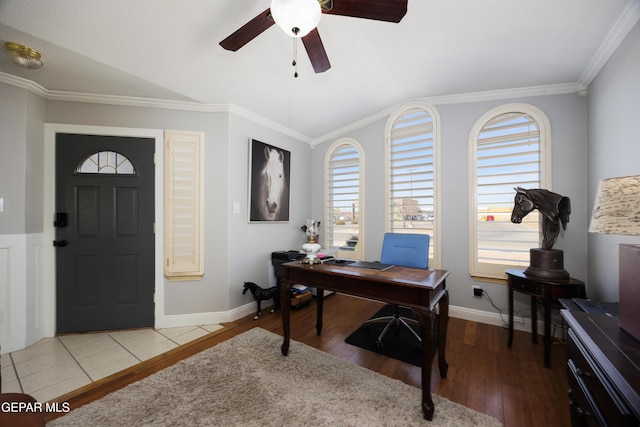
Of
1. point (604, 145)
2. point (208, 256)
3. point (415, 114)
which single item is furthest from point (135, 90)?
point (604, 145)

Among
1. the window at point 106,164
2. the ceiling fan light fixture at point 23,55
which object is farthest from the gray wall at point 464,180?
the ceiling fan light fixture at point 23,55

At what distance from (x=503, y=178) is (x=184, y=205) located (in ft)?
11.6

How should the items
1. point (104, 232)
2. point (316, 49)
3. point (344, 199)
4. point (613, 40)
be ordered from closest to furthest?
point (316, 49) → point (613, 40) → point (104, 232) → point (344, 199)

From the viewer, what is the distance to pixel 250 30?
1445 millimetres

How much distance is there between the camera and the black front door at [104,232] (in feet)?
8.29

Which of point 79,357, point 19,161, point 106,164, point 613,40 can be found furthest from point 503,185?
point 19,161

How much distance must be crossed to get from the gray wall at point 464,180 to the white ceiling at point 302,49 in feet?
0.85

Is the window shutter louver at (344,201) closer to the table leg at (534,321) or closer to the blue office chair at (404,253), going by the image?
the blue office chair at (404,253)

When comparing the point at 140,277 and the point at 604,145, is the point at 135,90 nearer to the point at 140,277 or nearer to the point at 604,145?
the point at 140,277

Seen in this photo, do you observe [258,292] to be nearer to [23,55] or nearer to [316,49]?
[316,49]

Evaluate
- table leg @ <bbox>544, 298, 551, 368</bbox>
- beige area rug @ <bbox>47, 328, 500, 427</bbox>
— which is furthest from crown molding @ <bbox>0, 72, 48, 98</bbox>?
table leg @ <bbox>544, 298, 551, 368</bbox>

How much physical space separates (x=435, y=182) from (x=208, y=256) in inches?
113

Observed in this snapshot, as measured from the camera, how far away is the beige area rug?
1.47 m

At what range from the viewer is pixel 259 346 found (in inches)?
90.6
